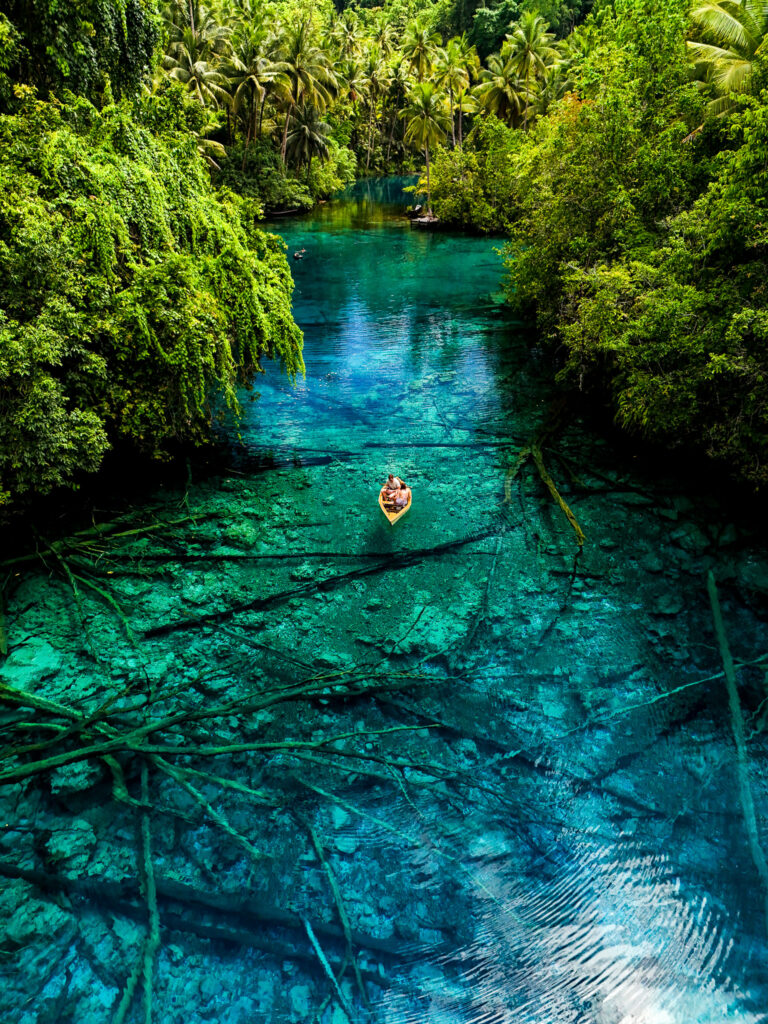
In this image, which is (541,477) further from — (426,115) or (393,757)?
(426,115)

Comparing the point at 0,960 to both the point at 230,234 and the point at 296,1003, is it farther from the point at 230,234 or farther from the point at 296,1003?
the point at 230,234

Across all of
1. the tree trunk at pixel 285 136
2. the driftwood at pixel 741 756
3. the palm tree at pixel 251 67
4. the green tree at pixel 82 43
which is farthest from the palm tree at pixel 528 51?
the driftwood at pixel 741 756

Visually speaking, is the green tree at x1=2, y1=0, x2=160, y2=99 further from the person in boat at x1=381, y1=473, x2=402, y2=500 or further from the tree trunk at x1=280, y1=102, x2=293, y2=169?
the tree trunk at x1=280, y1=102, x2=293, y2=169

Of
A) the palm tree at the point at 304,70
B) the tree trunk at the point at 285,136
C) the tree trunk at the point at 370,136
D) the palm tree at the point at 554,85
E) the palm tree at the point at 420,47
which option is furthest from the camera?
the tree trunk at the point at 370,136

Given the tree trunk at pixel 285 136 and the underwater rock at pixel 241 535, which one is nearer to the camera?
the underwater rock at pixel 241 535

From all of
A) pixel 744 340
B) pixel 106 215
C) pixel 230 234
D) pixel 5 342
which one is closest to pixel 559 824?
pixel 744 340

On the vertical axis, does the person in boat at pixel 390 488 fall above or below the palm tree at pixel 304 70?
A: below

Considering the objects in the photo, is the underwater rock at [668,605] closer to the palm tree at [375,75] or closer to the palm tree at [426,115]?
the palm tree at [426,115]
